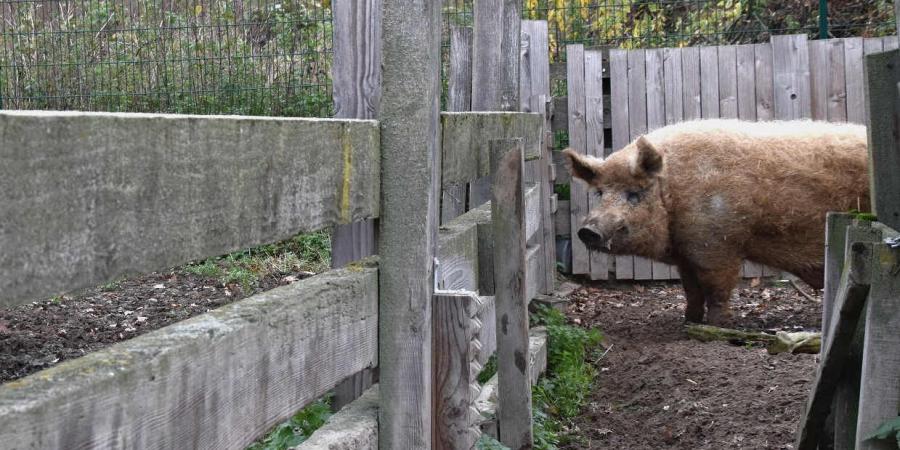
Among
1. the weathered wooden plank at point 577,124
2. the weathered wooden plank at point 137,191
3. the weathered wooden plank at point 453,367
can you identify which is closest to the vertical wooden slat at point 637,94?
the weathered wooden plank at point 577,124

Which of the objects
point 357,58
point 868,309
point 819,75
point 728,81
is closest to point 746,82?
point 728,81

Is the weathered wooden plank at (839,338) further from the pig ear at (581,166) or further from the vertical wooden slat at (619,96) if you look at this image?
the vertical wooden slat at (619,96)

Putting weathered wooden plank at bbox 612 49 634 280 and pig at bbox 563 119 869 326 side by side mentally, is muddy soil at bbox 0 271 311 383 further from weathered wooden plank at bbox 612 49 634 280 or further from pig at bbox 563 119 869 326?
weathered wooden plank at bbox 612 49 634 280

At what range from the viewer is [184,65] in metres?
9.84

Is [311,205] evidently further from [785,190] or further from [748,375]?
[785,190]

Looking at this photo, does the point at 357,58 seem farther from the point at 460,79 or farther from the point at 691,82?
the point at 691,82

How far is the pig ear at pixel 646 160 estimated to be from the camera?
7.31 metres

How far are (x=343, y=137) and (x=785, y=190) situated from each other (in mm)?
5800

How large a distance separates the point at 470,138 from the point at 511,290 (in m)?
0.75

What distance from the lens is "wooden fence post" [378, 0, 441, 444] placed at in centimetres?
264

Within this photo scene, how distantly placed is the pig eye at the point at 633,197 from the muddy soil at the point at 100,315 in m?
2.81

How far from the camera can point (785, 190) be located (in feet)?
24.5

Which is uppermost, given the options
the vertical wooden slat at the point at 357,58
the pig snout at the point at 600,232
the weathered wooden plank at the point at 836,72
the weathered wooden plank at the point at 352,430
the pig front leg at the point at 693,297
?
the weathered wooden plank at the point at 836,72

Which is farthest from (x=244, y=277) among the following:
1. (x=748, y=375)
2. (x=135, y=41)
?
(x=748, y=375)
